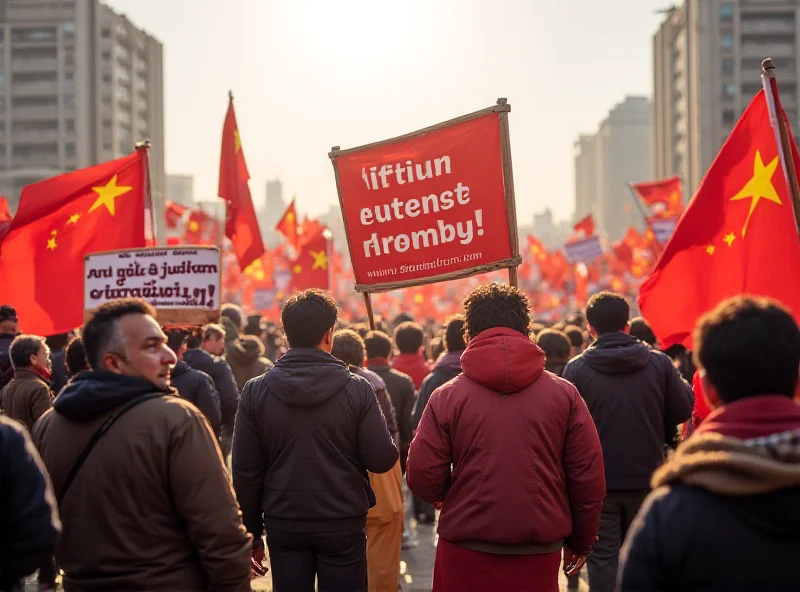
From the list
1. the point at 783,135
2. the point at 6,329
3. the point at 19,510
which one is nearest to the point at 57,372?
the point at 6,329

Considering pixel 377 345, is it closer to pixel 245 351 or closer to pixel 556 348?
pixel 556 348

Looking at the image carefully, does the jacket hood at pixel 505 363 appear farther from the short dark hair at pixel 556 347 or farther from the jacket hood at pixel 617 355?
the short dark hair at pixel 556 347

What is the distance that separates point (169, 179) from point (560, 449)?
172845 millimetres

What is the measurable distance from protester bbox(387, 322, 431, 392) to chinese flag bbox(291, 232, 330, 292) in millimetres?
10218

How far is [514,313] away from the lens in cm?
418

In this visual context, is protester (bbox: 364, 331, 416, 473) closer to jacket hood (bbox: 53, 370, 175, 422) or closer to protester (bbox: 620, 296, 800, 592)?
jacket hood (bbox: 53, 370, 175, 422)

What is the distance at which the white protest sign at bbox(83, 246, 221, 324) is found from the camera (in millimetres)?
7562

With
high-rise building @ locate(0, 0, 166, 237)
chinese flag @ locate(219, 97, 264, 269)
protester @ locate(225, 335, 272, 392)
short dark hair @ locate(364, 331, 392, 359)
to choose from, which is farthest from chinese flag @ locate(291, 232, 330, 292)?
high-rise building @ locate(0, 0, 166, 237)

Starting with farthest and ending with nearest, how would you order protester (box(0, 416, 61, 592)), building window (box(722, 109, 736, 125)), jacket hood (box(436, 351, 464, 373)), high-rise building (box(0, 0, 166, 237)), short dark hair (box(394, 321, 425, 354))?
high-rise building (box(0, 0, 166, 237))
building window (box(722, 109, 736, 125))
short dark hair (box(394, 321, 425, 354))
jacket hood (box(436, 351, 464, 373))
protester (box(0, 416, 61, 592))

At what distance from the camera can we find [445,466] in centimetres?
407

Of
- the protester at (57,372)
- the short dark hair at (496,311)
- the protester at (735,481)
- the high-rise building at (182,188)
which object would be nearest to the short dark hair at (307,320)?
the short dark hair at (496,311)

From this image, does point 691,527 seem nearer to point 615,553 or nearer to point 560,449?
point 560,449

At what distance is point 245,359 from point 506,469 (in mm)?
6138

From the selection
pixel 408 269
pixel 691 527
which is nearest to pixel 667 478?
pixel 691 527
